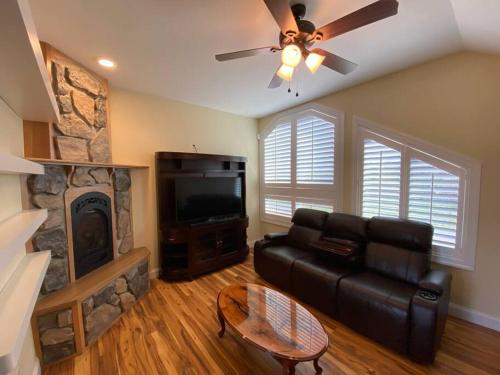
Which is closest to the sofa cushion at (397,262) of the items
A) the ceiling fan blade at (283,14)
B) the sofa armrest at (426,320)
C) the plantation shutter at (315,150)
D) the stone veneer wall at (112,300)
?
the sofa armrest at (426,320)

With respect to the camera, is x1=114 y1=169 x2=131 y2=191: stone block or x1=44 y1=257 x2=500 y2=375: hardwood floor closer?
x1=44 y1=257 x2=500 y2=375: hardwood floor

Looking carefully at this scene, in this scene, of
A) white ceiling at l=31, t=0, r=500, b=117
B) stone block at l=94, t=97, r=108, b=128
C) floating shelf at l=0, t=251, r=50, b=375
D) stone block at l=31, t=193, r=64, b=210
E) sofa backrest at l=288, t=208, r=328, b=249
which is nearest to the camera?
floating shelf at l=0, t=251, r=50, b=375

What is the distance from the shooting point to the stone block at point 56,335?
171 cm

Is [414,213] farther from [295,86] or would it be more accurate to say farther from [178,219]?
[178,219]

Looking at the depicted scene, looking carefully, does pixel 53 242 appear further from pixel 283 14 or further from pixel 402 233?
pixel 402 233

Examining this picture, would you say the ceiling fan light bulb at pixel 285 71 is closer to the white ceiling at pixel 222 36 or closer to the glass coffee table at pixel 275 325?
the white ceiling at pixel 222 36

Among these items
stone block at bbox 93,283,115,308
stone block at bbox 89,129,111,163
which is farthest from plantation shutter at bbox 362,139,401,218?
stone block at bbox 89,129,111,163

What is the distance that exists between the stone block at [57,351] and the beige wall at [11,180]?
0.32 metres

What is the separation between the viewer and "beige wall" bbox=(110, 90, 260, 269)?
2.83 m

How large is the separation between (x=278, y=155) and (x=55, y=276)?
3.39 metres

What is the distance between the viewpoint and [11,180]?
47.2 inches

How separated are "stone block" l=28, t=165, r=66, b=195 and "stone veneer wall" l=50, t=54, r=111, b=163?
0.64 feet

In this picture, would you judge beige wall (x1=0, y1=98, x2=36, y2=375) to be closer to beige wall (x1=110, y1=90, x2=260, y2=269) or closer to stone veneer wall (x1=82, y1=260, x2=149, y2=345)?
stone veneer wall (x1=82, y1=260, x2=149, y2=345)

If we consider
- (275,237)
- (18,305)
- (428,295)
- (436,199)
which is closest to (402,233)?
(436,199)
